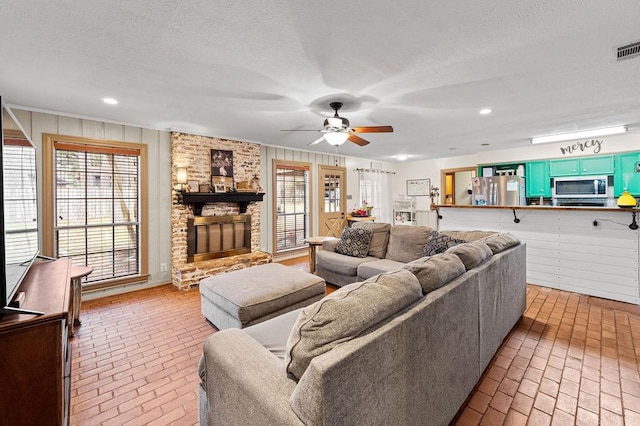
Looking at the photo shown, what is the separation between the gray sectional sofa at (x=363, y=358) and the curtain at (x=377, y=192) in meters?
6.04

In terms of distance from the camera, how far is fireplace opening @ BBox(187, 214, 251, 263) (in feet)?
14.8

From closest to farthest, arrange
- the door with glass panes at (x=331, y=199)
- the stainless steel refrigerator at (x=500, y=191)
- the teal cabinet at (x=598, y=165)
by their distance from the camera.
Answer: the teal cabinet at (x=598, y=165)
the stainless steel refrigerator at (x=500, y=191)
the door with glass panes at (x=331, y=199)

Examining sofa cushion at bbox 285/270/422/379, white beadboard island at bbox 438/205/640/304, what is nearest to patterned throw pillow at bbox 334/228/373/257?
white beadboard island at bbox 438/205/640/304

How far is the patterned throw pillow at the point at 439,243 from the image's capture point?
3.19 metres

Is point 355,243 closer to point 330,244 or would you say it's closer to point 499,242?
point 330,244

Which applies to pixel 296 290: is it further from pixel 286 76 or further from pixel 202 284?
pixel 286 76

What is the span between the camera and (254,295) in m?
2.46

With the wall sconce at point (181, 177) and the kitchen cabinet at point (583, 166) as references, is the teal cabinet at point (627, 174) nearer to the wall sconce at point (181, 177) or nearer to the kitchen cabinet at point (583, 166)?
the kitchen cabinet at point (583, 166)

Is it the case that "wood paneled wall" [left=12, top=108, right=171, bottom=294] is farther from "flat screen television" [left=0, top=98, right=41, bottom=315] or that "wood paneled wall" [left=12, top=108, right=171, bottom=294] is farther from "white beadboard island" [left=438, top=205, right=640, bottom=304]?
"white beadboard island" [left=438, top=205, right=640, bottom=304]

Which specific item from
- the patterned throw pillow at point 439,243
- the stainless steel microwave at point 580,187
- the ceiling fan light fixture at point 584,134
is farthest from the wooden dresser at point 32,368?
the stainless steel microwave at point 580,187

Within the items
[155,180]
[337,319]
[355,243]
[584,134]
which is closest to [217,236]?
[155,180]

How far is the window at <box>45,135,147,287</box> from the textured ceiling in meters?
0.52

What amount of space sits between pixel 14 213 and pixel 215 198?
3.02 m

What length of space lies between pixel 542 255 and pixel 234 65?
4620 millimetres
